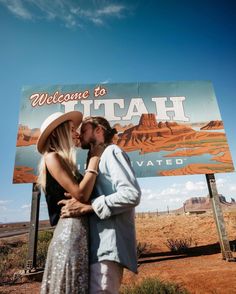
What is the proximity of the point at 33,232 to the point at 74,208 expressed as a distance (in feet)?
20.7

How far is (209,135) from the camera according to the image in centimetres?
838

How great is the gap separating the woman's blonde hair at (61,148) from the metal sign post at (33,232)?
5771 millimetres

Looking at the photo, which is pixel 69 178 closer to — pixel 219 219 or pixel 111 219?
pixel 111 219

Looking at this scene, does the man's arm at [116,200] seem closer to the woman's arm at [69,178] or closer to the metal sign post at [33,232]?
the woman's arm at [69,178]

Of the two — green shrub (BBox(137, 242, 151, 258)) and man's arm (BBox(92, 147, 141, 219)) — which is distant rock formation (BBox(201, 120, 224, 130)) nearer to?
green shrub (BBox(137, 242, 151, 258))

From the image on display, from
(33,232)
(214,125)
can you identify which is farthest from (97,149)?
(214,125)

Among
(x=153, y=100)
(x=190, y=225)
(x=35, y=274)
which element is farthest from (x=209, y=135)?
(x=190, y=225)

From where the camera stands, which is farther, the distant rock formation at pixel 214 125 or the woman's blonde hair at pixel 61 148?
the distant rock formation at pixel 214 125

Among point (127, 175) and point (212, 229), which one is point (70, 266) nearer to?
point (127, 175)

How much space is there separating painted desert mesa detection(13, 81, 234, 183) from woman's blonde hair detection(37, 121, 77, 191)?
5613 millimetres

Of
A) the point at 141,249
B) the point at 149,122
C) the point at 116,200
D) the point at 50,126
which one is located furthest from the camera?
the point at 141,249

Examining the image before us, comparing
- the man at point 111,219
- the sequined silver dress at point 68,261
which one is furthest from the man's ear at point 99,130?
the sequined silver dress at point 68,261

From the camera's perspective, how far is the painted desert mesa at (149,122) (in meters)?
7.88

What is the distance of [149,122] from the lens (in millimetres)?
8539
